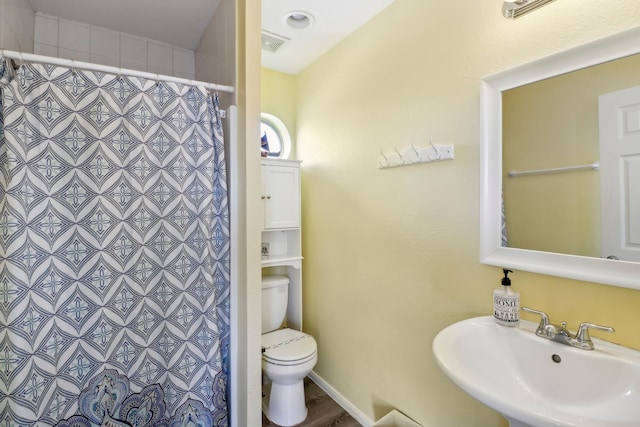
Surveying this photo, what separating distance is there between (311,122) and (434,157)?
1.20 metres

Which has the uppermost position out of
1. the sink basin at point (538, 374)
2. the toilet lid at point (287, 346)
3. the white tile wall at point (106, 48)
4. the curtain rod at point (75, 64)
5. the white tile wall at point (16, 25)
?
the white tile wall at point (106, 48)

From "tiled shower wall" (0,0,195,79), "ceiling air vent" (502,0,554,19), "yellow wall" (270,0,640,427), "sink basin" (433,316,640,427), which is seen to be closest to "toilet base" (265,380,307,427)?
"yellow wall" (270,0,640,427)

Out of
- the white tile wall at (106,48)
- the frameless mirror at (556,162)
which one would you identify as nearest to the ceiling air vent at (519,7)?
the frameless mirror at (556,162)

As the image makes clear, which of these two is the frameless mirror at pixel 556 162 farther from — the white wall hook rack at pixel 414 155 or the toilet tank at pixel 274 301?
the toilet tank at pixel 274 301

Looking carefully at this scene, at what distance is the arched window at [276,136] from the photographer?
8.34 ft

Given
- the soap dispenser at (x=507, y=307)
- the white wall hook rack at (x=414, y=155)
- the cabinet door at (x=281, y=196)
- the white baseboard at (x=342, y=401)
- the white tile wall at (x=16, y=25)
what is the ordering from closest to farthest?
the soap dispenser at (x=507, y=307) → the white tile wall at (x=16, y=25) → the white wall hook rack at (x=414, y=155) → the white baseboard at (x=342, y=401) → the cabinet door at (x=281, y=196)

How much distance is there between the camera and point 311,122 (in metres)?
2.39

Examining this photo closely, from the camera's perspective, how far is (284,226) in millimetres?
2225

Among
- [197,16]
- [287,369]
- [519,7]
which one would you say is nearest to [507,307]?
[519,7]

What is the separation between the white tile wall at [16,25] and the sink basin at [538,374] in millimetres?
2130

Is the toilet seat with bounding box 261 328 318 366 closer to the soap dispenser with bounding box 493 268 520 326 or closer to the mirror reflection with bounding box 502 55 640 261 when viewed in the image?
the soap dispenser with bounding box 493 268 520 326

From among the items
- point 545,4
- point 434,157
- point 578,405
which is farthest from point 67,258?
point 545,4

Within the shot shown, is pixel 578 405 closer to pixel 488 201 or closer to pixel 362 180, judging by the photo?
pixel 488 201

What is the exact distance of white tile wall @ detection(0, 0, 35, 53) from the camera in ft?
4.27
